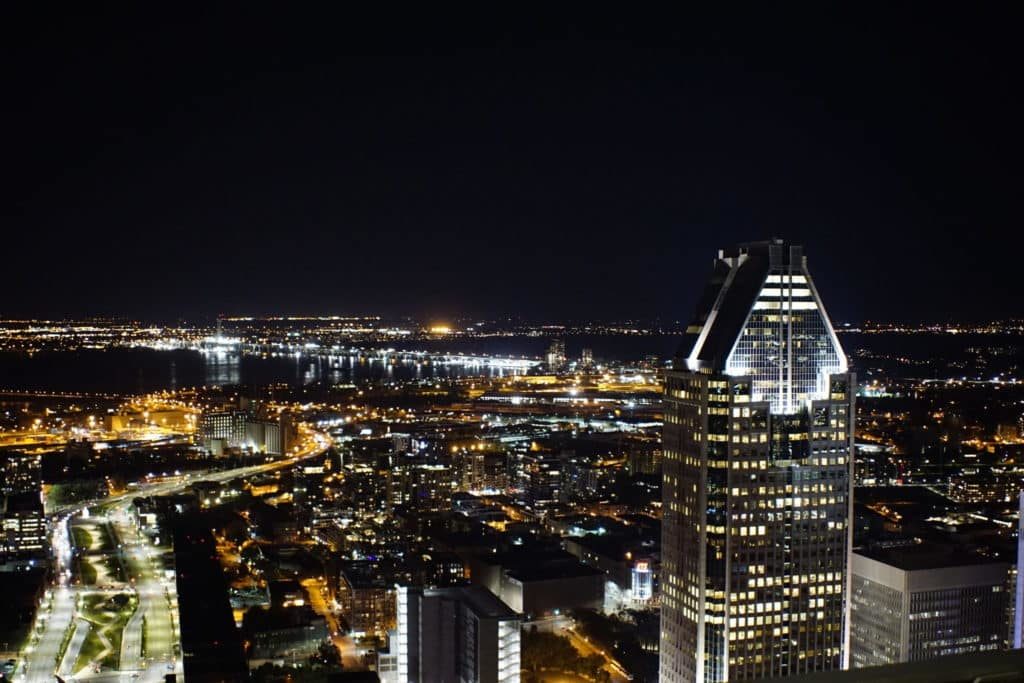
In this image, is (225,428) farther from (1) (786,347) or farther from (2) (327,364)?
(2) (327,364)

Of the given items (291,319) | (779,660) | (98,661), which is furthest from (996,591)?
(291,319)

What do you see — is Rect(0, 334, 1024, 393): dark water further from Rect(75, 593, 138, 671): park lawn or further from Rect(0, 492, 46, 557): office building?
Rect(75, 593, 138, 671): park lawn

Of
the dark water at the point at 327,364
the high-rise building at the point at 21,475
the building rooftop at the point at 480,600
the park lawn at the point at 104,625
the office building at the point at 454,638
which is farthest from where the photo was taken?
the dark water at the point at 327,364

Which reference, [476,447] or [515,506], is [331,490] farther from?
[476,447]

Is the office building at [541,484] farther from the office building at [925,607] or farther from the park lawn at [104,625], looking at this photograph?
the office building at [925,607]

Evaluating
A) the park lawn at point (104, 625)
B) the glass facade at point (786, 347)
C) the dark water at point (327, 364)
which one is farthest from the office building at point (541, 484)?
the dark water at point (327, 364)

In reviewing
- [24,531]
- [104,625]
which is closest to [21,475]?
[24,531]
